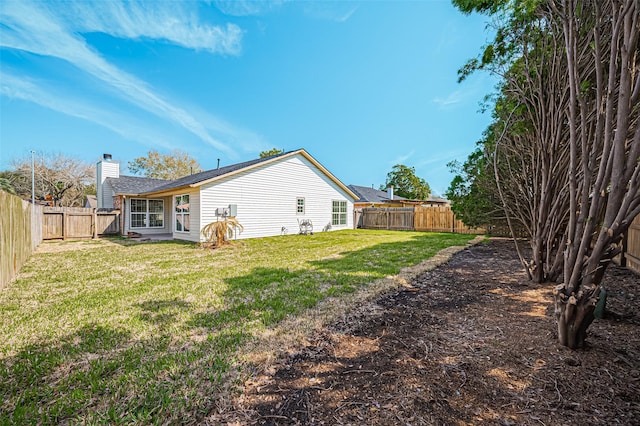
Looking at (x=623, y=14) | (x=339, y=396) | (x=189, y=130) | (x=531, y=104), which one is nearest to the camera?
(x=339, y=396)

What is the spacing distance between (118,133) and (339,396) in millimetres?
25590

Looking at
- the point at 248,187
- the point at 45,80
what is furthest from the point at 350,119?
the point at 45,80

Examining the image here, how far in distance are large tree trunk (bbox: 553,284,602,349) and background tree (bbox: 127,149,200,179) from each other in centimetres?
3832

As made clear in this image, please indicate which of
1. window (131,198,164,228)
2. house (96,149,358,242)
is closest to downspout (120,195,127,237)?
house (96,149,358,242)

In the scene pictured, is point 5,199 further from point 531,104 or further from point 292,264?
point 531,104

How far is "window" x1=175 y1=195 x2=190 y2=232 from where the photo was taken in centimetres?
1182

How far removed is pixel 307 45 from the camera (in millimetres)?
10930

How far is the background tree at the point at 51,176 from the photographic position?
2488 cm

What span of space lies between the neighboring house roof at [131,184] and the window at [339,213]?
1204 centimetres

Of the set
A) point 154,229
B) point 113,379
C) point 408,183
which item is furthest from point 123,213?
point 408,183

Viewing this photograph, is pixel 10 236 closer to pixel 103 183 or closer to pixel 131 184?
pixel 131 184

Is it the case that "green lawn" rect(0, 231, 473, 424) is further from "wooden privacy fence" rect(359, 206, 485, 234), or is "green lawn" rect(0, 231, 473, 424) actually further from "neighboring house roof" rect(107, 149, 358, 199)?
"wooden privacy fence" rect(359, 206, 485, 234)

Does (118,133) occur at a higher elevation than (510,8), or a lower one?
higher

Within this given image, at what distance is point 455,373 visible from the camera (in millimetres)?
2105
